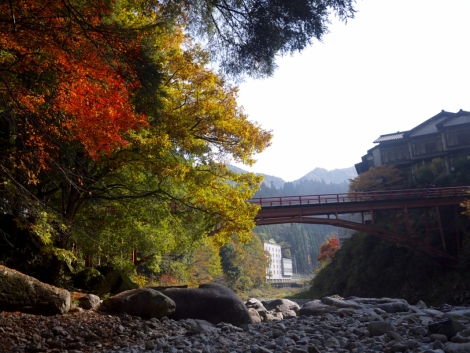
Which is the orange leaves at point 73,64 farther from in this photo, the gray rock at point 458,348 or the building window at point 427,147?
the building window at point 427,147

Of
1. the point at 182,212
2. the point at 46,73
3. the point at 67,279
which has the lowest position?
the point at 67,279

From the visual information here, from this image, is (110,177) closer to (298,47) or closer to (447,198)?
(298,47)

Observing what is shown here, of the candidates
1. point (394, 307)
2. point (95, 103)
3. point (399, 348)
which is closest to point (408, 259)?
point (394, 307)

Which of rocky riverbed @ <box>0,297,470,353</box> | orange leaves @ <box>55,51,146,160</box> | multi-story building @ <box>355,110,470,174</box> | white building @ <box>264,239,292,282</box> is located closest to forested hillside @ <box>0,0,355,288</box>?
orange leaves @ <box>55,51,146,160</box>

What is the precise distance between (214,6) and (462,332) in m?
6.29

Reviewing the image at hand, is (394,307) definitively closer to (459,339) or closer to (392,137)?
(459,339)

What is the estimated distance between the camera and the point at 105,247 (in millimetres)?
11570

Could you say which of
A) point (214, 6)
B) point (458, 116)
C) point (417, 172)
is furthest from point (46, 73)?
point (458, 116)

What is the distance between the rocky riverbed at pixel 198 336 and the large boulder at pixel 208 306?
0.82 m

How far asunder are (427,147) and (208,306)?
2959 centimetres

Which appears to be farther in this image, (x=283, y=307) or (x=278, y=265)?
(x=278, y=265)

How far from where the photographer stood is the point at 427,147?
3266 centimetres

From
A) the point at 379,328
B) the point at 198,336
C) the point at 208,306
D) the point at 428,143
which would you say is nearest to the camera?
the point at 379,328

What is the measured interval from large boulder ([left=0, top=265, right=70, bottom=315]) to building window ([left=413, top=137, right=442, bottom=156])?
104ft
